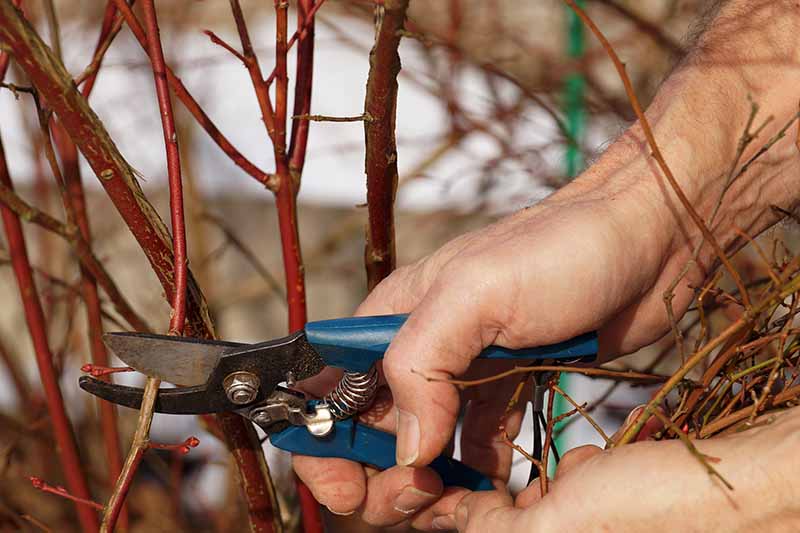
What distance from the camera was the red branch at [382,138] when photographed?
0.96 meters

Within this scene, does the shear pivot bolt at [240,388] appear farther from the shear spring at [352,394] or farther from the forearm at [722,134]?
the forearm at [722,134]

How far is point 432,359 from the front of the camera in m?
1.08

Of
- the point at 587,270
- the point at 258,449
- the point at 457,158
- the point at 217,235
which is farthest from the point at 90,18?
the point at 587,270

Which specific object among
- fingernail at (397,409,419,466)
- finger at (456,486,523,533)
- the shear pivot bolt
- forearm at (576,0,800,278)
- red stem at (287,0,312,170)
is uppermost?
red stem at (287,0,312,170)

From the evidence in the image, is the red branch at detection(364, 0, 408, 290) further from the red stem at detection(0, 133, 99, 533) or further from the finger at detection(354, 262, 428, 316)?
the red stem at detection(0, 133, 99, 533)

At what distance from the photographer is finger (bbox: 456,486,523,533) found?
111 cm

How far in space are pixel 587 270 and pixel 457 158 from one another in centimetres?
176

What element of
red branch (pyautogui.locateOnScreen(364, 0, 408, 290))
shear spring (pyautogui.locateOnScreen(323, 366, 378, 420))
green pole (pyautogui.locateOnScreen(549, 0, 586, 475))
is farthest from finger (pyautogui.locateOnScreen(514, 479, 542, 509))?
green pole (pyautogui.locateOnScreen(549, 0, 586, 475))

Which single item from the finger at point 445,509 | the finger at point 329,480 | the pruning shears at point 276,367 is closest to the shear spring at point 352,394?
the pruning shears at point 276,367

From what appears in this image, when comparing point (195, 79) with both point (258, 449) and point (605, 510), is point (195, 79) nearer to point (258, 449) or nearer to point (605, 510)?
point (258, 449)

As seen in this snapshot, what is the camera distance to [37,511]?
7.45 ft

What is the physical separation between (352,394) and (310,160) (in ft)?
6.38

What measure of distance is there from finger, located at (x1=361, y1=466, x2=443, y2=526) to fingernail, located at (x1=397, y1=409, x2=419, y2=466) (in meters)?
0.17

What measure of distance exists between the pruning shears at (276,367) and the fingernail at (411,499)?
15 centimetres
